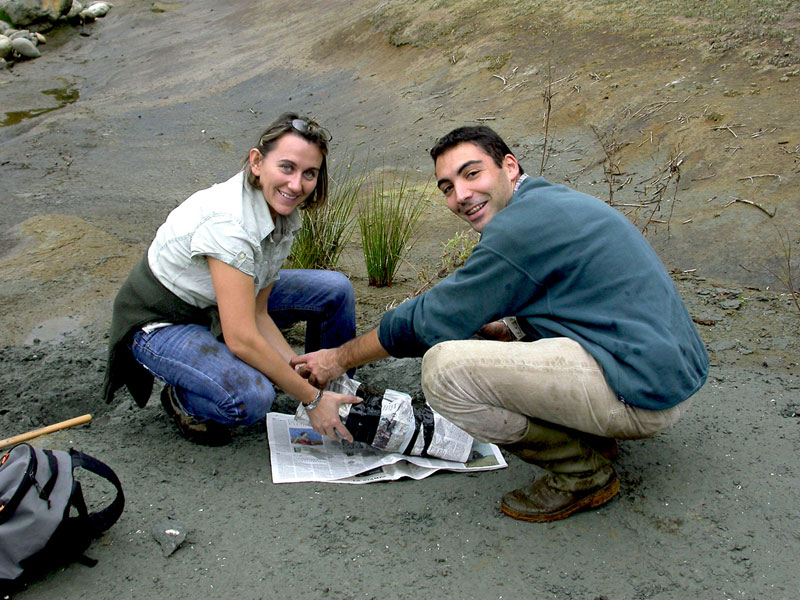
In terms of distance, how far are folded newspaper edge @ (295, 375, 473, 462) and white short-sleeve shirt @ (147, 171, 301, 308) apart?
0.60 meters

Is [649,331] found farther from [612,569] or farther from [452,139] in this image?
[452,139]

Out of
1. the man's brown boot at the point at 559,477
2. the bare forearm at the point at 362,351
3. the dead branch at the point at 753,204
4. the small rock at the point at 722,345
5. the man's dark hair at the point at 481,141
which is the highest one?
the man's dark hair at the point at 481,141

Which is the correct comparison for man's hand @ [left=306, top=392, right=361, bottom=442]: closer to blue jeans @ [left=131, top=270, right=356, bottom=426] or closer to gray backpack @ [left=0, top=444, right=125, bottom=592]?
blue jeans @ [left=131, top=270, right=356, bottom=426]

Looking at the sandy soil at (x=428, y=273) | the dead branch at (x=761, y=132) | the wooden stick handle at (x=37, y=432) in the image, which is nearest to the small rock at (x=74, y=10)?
the sandy soil at (x=428, y=273)

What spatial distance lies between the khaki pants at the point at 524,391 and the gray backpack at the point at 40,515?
3.27 ft

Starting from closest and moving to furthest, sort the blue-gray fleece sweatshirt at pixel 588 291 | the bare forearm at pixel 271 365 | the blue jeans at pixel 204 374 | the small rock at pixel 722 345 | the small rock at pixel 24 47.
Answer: the blue-gray fleece sweatshirt at pixel 588 291 → the bare forearm at pixel 271 365 → the blue jeans at pixel 204 374 → the small rock at pixel 722 345 → the small rock at pixel 24 47

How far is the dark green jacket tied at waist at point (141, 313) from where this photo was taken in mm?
2658

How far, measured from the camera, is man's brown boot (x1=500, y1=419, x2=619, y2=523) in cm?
218

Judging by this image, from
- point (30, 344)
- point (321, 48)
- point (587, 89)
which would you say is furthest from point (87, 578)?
point (321, 48)

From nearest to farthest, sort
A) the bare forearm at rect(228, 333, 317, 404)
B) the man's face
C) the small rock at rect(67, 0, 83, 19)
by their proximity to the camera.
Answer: the man's face
the bare forearm at rect(228, 333, 317, 404)
the small rock at rect(67, 0, 83, 19)

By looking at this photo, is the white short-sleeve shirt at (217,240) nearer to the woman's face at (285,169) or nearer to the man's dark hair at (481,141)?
the woman's face at (285,169)

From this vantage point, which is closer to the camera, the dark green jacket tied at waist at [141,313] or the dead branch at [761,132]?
the dark green jacket tied at waist at [141,313]

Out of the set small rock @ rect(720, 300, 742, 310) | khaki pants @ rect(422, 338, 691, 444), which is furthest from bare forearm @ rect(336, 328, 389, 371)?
small rock @ rect(720, 300, 742, 310)

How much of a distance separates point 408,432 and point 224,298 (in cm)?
76
